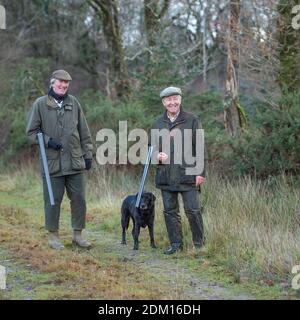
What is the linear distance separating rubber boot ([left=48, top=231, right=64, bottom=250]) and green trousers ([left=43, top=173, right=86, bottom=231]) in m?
0.08

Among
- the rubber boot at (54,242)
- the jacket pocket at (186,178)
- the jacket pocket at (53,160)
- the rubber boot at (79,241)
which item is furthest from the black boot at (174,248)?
the jacket pocket at (53,160)

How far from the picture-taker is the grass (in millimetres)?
6449

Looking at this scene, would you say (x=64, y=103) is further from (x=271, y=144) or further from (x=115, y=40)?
(x=115, y=40)

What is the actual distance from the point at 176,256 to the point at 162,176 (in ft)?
3.61

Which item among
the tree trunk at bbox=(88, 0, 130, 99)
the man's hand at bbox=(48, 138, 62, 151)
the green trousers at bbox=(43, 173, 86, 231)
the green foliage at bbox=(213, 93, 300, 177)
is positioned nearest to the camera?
the man's hand at bbox=(48, 138, 62, 151)

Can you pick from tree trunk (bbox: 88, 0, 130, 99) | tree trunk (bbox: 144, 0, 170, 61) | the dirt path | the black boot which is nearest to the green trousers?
the dirt path

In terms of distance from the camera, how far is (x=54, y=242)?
28.0 ft

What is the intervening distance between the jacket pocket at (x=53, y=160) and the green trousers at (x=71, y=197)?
16 cm

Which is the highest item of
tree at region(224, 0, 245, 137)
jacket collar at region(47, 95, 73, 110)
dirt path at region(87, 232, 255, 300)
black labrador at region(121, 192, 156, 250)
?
tree at region(224, 0, 245, 137)

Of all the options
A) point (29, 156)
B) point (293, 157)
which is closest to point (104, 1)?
point (29, 156)

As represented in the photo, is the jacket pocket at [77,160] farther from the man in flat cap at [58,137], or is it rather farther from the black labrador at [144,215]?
the black labrador at [144,215]

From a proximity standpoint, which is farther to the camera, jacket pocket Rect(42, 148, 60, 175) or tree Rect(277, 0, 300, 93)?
tree Rect(277, 0, 300, 93)

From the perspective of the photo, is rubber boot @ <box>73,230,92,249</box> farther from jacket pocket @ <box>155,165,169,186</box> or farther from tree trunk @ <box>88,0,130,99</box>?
tree trunk @ <box>88,0,130,99</box>

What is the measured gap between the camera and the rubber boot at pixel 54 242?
8445mm
